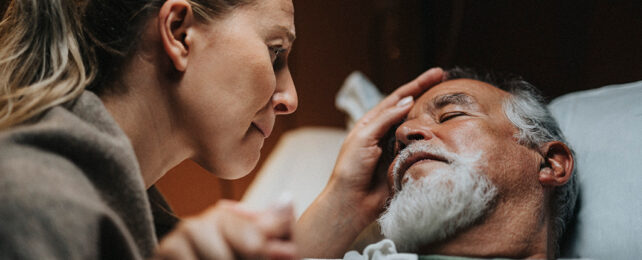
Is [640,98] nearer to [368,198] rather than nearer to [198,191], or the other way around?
[368,198]

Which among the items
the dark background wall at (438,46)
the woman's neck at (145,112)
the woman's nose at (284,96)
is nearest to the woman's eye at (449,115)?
the woman's nose at (284,96)

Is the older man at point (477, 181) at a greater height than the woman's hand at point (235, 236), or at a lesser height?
lesser

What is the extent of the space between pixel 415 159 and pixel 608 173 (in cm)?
50

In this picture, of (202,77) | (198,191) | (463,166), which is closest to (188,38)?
(202,77)

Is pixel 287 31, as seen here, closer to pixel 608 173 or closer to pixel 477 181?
pixel 477 181

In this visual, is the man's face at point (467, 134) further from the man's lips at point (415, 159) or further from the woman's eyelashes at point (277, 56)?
the woman's eyelashes at point (277, 56)

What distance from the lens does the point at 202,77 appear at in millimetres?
782

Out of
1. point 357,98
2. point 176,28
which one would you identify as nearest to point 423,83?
point 357,98

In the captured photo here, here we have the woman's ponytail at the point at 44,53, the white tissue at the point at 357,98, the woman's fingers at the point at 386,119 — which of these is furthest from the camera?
the white tissue at the point at 357,98

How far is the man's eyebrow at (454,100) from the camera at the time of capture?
0.98m

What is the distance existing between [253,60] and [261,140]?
0.21m

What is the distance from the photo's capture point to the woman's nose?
923 mm

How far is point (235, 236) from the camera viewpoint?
48 cm

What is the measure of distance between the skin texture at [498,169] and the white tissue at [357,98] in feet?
1.90
